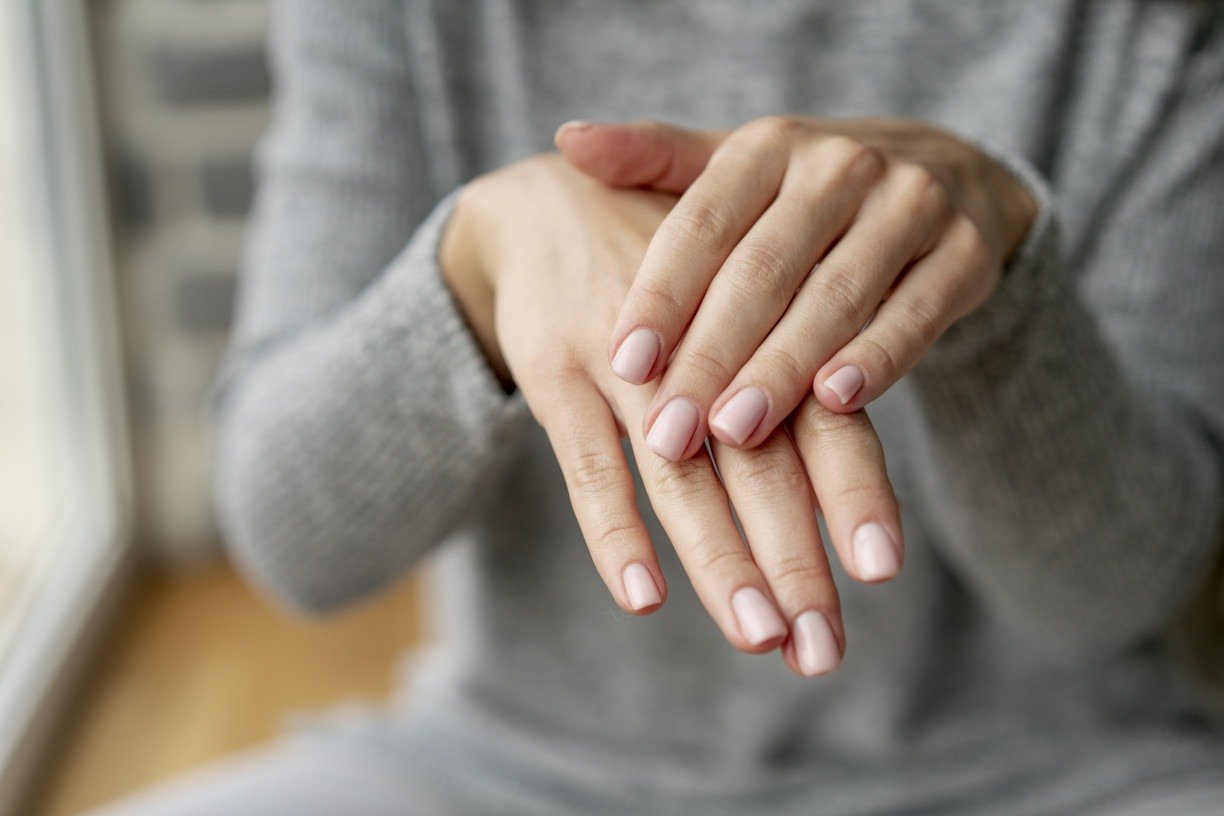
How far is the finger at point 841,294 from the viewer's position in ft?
0.99

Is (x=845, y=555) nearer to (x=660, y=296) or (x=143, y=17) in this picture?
(x=660, y=296)

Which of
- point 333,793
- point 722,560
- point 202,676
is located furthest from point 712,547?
point 202,676

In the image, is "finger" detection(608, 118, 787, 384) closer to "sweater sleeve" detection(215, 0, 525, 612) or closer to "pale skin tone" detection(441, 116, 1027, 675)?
"pale skin tone" detection(441, 116, 1027, 675)

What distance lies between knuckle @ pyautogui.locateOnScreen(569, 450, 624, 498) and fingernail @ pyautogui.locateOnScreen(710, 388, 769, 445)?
0.10 feet

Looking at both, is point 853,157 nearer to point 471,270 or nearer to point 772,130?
point 772,130

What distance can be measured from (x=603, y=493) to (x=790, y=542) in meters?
0.05

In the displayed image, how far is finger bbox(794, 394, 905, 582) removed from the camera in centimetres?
28

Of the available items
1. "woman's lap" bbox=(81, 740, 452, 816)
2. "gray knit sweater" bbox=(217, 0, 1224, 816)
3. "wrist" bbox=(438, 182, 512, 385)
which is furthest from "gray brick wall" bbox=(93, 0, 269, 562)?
"wrist" bbox=(438, 182, 512, 385)

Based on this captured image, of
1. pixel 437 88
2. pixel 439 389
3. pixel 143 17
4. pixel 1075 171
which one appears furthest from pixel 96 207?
pixel 1075 171

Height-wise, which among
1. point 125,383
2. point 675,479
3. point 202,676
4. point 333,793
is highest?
point 675,479

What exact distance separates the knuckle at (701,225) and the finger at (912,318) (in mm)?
50

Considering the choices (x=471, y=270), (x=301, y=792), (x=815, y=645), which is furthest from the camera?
(x=301, y=792)

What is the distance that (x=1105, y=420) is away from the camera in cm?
46

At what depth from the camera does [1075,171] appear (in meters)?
0.54
